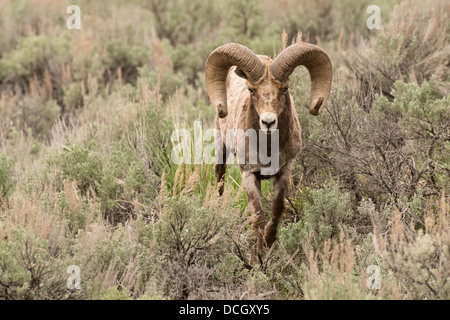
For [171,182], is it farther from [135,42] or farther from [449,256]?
[135,42]

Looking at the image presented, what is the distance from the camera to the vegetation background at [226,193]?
4.85 m

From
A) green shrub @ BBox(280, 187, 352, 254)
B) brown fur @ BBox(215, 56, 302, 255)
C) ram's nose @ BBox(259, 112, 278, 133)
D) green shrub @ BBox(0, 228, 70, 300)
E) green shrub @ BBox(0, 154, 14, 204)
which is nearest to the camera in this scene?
green shrub @ BBox(0, 228, 70, 300)

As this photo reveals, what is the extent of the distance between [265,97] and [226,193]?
40.0 inches

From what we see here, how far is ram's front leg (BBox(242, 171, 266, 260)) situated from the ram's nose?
3.15 feet

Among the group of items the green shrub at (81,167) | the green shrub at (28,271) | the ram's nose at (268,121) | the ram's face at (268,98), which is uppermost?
the ram's face at (268,98)

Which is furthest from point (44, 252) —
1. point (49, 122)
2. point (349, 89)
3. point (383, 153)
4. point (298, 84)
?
point (49, 122)

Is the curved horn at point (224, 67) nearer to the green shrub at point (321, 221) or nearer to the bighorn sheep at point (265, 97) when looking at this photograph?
the bighorn sheep at point (265, 97)

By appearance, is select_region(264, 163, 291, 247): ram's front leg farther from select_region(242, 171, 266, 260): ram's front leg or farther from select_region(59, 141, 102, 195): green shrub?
select_region(59, 141, 102, 195): green shrub

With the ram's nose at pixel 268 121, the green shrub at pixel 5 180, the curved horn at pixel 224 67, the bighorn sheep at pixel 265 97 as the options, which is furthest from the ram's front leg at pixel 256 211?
the green shrub at pixel 5 180

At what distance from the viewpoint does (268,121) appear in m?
5.48

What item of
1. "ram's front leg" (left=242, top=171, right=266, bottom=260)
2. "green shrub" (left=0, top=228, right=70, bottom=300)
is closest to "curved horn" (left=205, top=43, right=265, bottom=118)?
"ram's front leg" (left=242, top=171, right=266, bottom=260)

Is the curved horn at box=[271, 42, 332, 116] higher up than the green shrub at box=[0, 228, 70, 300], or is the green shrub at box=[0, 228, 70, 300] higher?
the curved horn at box=[271, 42, 332, 116]

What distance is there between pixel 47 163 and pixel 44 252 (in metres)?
3.17

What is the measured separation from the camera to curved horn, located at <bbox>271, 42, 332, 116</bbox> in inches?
228
